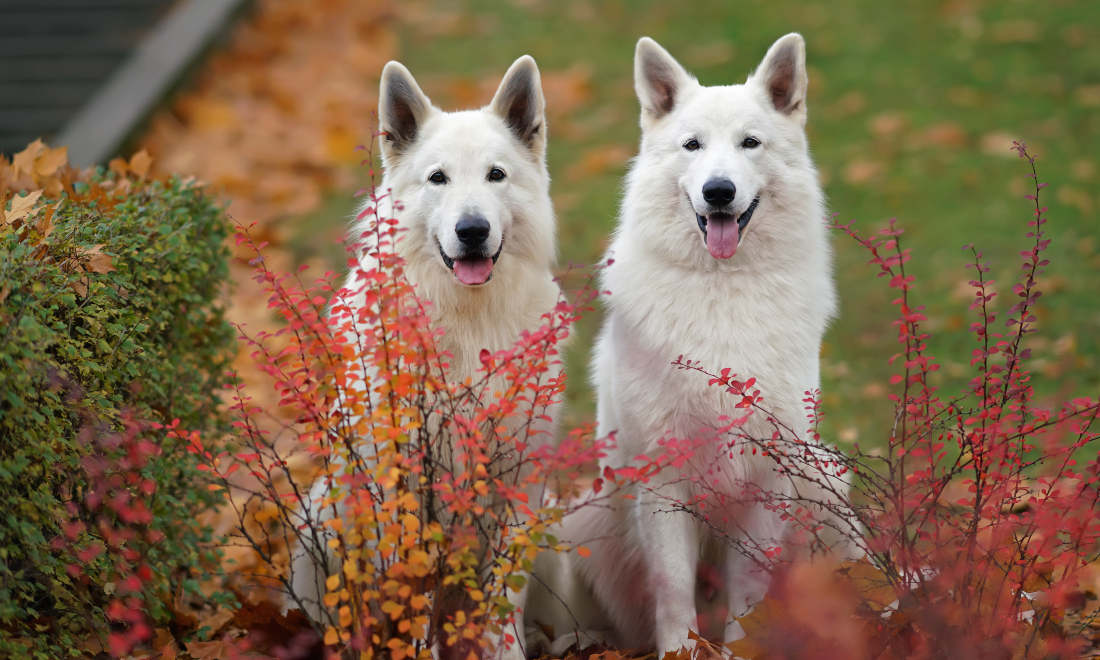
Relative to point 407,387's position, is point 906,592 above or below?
below

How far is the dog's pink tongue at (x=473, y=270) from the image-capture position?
3396mm

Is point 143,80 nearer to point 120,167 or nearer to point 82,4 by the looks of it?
point 82,4

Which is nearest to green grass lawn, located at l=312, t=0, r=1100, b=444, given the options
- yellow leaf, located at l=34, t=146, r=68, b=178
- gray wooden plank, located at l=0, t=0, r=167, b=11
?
yellow leaf, located at l=34, t=146, r=68, b=178

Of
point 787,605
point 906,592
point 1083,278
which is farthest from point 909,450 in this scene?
point 1083,278

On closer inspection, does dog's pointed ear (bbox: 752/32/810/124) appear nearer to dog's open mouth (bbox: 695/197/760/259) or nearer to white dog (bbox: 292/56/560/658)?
dog's open mouth (bbox: 695/197/760/259)

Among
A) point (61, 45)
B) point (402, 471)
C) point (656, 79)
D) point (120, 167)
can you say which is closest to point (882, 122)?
point (656, 79)

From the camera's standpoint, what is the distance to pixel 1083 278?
6.26 meters

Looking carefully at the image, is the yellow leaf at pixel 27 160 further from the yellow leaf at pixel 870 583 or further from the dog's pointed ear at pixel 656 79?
the yellow leaf at pixel 870 583

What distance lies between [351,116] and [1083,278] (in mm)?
6756

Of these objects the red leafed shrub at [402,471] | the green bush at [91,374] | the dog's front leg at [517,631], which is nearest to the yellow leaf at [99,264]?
the green bush at [91,374]

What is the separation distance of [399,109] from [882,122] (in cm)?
648

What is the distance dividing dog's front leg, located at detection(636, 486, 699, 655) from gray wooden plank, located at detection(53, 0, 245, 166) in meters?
6.53

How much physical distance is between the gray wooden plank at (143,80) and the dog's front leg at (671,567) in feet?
21.4

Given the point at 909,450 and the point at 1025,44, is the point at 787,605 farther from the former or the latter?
the point at 1025,44
